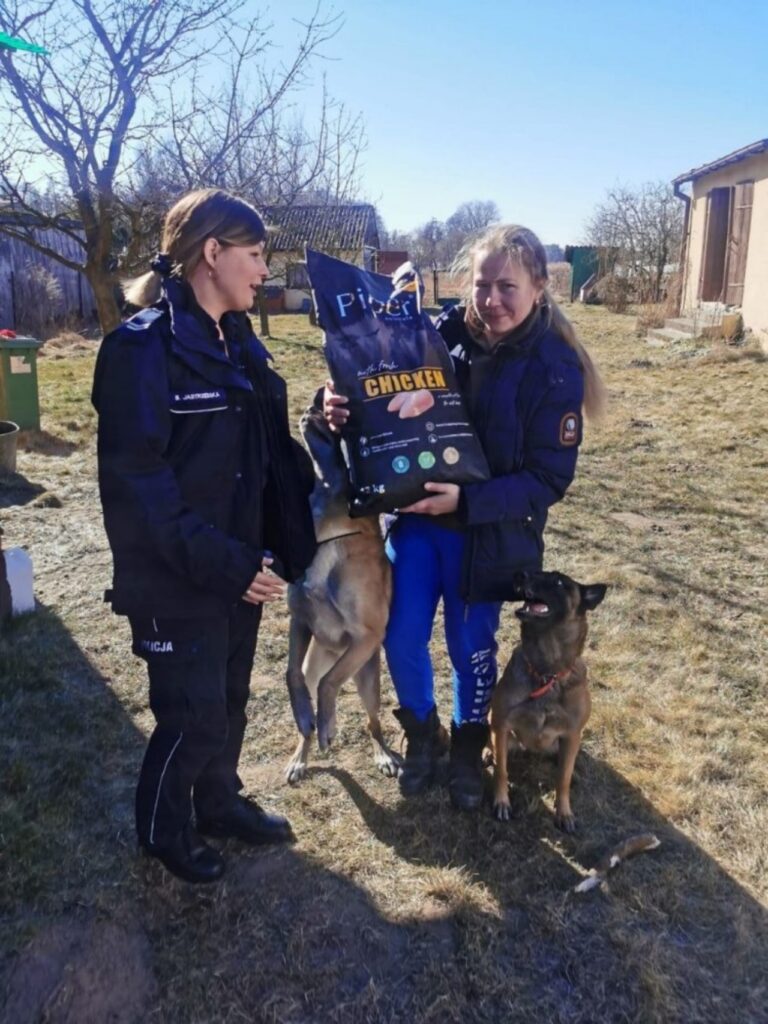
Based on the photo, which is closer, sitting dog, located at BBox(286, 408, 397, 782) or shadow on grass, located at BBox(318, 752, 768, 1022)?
shadow on grass, located at BBox(318, 752, 768, 1022)

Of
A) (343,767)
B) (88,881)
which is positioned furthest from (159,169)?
(88,881)

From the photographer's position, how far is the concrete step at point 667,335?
14891mm

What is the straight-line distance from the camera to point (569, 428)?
257 centimetres

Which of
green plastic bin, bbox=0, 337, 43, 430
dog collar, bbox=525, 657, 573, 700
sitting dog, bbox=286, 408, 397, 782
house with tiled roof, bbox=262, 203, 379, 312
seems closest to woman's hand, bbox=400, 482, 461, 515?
sitting dog, bbox=286, 408, 397, 782

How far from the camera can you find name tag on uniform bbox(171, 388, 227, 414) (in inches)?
79.3

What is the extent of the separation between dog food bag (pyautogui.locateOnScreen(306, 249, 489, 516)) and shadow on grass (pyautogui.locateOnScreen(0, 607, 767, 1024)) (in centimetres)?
128

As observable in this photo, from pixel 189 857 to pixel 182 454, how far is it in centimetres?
130

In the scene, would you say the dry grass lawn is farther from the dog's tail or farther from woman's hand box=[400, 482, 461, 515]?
woman's hand box=[400, 482, 461, 515]

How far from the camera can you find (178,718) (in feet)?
7.33

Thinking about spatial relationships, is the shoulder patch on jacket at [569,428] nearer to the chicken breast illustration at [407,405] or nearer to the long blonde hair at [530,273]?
the long blonde hair at [530,273]

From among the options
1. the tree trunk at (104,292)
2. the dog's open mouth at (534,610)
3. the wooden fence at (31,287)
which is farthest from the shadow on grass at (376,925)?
the wooden fence at (31,287)

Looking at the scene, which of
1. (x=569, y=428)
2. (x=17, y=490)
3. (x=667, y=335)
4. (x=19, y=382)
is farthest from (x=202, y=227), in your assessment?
(x=667, y=335)

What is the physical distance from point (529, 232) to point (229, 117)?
15.2 ft

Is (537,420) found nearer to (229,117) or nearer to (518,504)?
(518,504)
